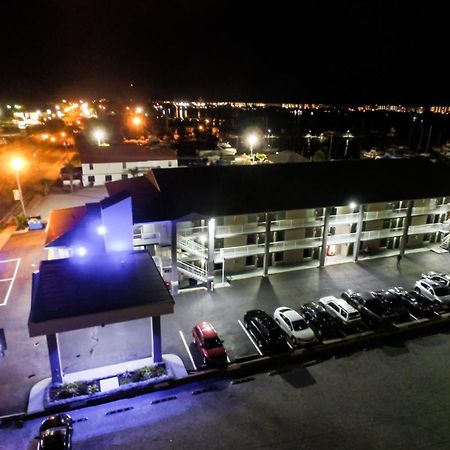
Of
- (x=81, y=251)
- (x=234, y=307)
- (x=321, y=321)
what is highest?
(x=81, y=251)

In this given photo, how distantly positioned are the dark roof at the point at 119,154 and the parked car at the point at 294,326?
37396 millimetres

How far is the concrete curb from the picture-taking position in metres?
17.9

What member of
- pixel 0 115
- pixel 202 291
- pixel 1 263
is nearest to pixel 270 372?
pixel 202 291

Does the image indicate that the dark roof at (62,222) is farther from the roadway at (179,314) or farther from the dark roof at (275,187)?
the roadway at (179,314)

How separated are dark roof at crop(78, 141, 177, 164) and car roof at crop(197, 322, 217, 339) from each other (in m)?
37.0

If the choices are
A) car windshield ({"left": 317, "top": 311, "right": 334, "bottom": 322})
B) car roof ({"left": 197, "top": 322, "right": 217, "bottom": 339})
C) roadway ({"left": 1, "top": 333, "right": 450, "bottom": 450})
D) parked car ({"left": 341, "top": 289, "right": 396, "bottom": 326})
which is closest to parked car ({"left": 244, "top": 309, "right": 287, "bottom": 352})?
roadway ({"left": 1, "top": 333, "right": 450, "bottom": 450})

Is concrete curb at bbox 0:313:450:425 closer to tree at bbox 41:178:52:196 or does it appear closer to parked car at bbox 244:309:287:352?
parked car at bbox 244:309:287:352

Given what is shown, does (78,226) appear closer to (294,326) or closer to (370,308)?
(294,326)

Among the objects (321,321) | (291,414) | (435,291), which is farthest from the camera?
(435,291)

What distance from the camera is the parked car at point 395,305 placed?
24531 mm

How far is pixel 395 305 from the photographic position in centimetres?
2497

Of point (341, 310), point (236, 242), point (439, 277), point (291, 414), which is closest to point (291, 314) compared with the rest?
point (341, 310)

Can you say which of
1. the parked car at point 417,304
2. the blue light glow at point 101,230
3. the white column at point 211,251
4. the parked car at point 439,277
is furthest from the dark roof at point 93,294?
the parked car at point 439,277

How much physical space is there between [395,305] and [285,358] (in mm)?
8796
